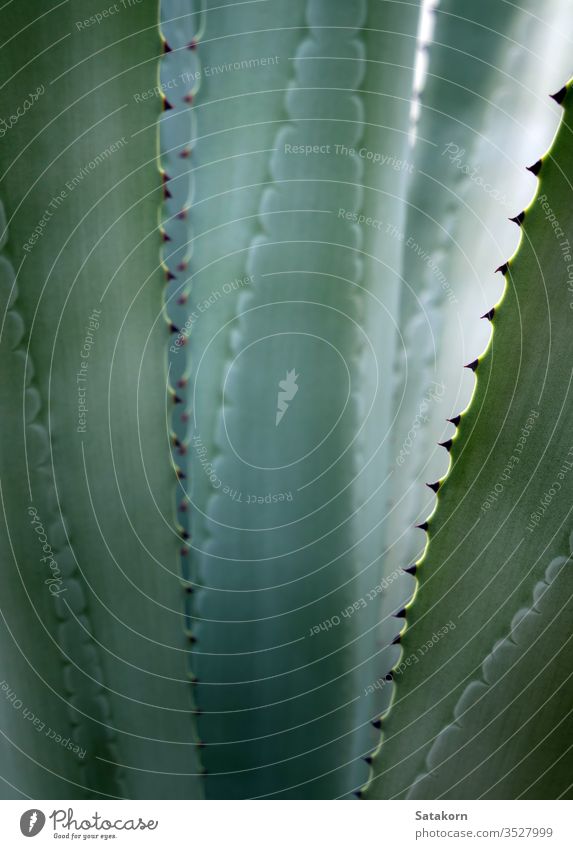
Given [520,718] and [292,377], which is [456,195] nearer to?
[292,377]

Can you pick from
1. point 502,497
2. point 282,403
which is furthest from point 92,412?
point 502,497

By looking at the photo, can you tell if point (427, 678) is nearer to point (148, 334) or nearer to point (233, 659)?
point (233, 659)

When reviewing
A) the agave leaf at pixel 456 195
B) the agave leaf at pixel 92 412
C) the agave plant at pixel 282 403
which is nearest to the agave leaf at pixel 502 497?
the agave plant at pixel 282 403

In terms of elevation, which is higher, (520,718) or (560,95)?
(560,95)

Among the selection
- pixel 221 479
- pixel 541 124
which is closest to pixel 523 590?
pixel 221 479
